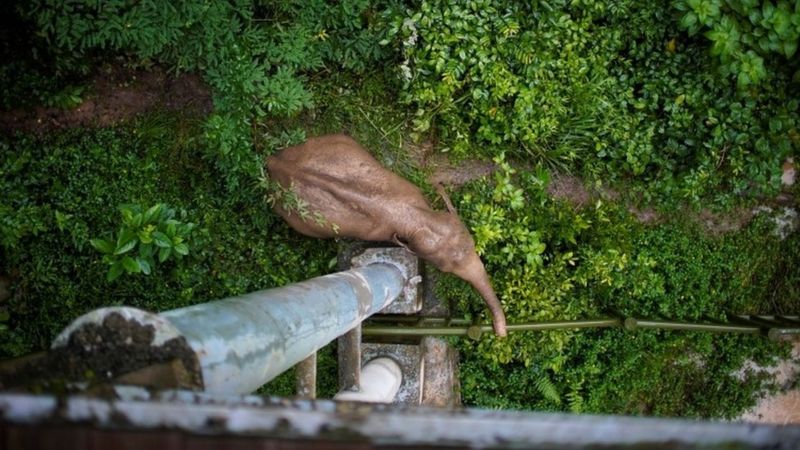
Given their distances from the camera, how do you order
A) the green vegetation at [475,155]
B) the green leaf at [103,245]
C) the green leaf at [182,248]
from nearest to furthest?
the green leaf at [103,245] < the green leaf at [182,248] < the green vegetation at [475,155]

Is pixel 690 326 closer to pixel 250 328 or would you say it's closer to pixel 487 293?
pixel 487 293

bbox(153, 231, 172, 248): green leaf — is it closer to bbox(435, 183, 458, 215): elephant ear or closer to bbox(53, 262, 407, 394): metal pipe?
bbox(53, 262, 407, 394): metal pipe

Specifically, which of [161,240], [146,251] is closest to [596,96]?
[161,240]

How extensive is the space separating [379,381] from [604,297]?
2.70 metres

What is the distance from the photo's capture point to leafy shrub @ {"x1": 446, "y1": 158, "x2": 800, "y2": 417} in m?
7.14

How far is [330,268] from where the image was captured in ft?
23.2

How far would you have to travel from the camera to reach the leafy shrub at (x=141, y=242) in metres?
6.30

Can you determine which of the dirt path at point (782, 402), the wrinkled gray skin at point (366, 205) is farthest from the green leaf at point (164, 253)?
the dirt path at point (782, 402)

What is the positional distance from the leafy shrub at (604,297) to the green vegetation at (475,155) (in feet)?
0.08

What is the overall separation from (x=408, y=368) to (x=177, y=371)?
471 centimetres

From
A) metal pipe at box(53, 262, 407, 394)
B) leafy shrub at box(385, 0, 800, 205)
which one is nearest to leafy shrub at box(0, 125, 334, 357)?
leafy shrub at box(385, 0, 800, 205)

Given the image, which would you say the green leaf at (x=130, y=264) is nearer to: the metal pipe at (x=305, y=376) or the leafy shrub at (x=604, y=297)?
the metal pipe at (x=305, y=376)

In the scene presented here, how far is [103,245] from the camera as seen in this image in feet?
20.8

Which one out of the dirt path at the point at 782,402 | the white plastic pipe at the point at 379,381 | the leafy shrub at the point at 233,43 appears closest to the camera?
the white plastic pipe at the point at 379,381
